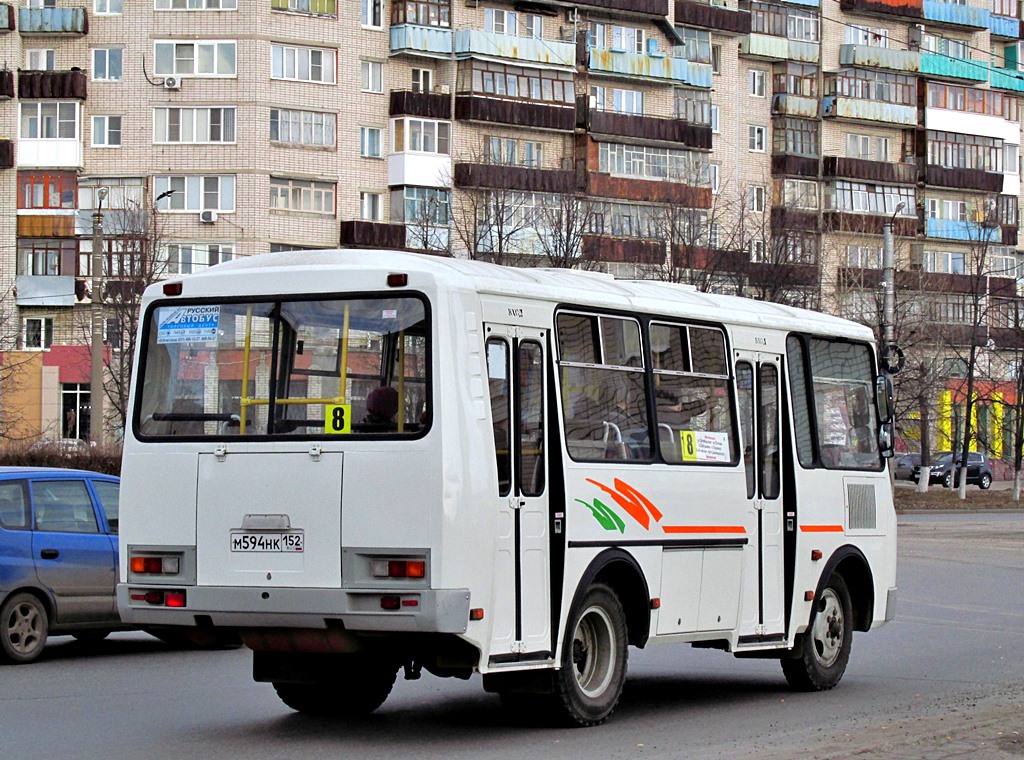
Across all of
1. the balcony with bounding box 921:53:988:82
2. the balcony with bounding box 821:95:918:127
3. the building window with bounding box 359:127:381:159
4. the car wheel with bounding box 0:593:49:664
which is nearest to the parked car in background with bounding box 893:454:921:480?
the balcony with bounding box 821:95:918:127

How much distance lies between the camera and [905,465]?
72.6 m

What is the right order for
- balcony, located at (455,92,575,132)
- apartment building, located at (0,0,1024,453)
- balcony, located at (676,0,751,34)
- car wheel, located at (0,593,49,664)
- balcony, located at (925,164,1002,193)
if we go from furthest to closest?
balcony, located at (925,164,1002,193) < balcony, located at (676,0,751,34) < balcony, located at (455,92,575,132) < apartment building, located at (0,0,1024,453) < car wheel, located at (0,593,49,664)

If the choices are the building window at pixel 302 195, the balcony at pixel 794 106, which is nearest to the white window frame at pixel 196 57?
the building window at pixel 302 195

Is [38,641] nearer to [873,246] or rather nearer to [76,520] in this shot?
[76,520]

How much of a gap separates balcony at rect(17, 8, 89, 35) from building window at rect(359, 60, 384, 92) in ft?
32.2

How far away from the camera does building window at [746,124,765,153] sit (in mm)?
76938

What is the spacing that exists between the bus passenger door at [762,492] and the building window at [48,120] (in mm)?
53774

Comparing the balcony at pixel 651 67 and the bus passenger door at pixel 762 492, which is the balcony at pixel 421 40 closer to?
the balcony at pixel 651 67

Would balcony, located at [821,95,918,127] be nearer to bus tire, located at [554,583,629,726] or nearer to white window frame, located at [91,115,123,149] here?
white window frame, located at [91,115,123,149]

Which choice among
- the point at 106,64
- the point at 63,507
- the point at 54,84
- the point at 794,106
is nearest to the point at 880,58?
the point at 794,106

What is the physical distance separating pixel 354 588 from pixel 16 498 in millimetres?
5980

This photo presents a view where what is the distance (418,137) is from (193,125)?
8.04 meters

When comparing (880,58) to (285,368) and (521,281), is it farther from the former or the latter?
(285,368)

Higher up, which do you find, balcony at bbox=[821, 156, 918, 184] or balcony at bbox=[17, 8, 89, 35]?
balcony at bbox=[17, 8, 89, 35]
